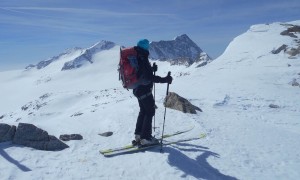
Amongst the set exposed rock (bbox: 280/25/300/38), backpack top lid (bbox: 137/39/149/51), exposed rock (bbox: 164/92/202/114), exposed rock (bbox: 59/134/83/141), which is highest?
exposed rock (bbox: 280/25/300/38)

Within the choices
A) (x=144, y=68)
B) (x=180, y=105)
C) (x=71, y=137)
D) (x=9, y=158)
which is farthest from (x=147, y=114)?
(x=180, y=105)

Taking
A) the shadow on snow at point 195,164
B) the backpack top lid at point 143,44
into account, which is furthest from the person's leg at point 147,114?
the backpack top lid at point 143,44

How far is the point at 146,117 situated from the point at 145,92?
839 mm

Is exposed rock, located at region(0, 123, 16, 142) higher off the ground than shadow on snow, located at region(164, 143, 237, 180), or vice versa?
exposed rock, located at region(0, 123, 16, 142)

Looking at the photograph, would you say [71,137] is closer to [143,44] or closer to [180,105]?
[143,44]

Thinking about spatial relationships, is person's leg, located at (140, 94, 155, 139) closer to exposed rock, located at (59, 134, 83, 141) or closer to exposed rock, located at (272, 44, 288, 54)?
exposed rock, located at (59, 134, 83, 141)

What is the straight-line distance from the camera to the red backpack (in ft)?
34.8

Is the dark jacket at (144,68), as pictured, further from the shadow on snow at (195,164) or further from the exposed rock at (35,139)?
the exposed rock at (35,139)

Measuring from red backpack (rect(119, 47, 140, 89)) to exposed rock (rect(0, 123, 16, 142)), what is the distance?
413cm

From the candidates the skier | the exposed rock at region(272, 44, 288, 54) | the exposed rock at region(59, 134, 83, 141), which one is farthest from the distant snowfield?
the exposed rock at region(272, 44, 288, 54)

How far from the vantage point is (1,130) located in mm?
11352

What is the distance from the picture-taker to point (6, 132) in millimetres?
11398

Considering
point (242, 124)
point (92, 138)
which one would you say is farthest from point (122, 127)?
point (242, 124)

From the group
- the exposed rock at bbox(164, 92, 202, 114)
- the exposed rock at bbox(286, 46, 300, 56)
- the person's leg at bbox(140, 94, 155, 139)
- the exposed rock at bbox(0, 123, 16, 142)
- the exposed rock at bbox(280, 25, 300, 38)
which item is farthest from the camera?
the exposed rock at bbox(280, 25, 300, 38)
